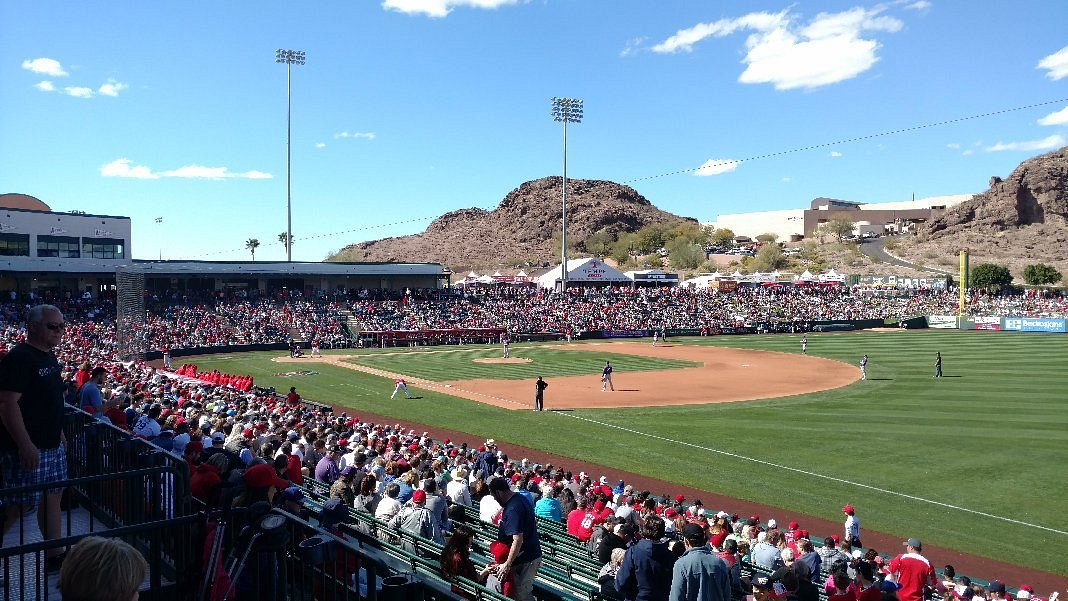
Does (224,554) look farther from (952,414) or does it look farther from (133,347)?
(133,347)

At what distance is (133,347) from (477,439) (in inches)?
801

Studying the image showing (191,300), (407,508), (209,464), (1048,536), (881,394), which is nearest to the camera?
(209,464)

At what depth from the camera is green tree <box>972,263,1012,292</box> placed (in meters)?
96.8

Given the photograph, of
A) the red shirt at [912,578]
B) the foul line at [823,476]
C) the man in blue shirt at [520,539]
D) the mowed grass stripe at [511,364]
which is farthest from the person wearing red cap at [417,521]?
the mowed grass stripe at [511,364]

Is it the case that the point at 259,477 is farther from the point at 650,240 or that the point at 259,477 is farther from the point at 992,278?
the point at 650,240

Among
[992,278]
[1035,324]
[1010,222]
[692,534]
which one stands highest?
[1010,222]

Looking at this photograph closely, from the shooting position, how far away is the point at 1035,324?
63938mm

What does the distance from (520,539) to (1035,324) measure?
7317 cm

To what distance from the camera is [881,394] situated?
30312 millimetres

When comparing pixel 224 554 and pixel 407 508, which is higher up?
pixel 224 554

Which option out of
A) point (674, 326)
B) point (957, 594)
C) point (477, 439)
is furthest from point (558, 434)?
point (674, 326)

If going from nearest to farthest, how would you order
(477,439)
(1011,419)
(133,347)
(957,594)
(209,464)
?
1. (209,464)
2. (957,594)
3. (477,439)
4. (1011,419)
5. (133,347)

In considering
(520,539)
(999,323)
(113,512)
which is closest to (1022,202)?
(999,323)

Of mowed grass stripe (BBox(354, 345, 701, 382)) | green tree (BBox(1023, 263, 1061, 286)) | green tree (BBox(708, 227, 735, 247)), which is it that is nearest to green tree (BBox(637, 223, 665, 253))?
green tree (BBox(708, 227, 735, 247))
